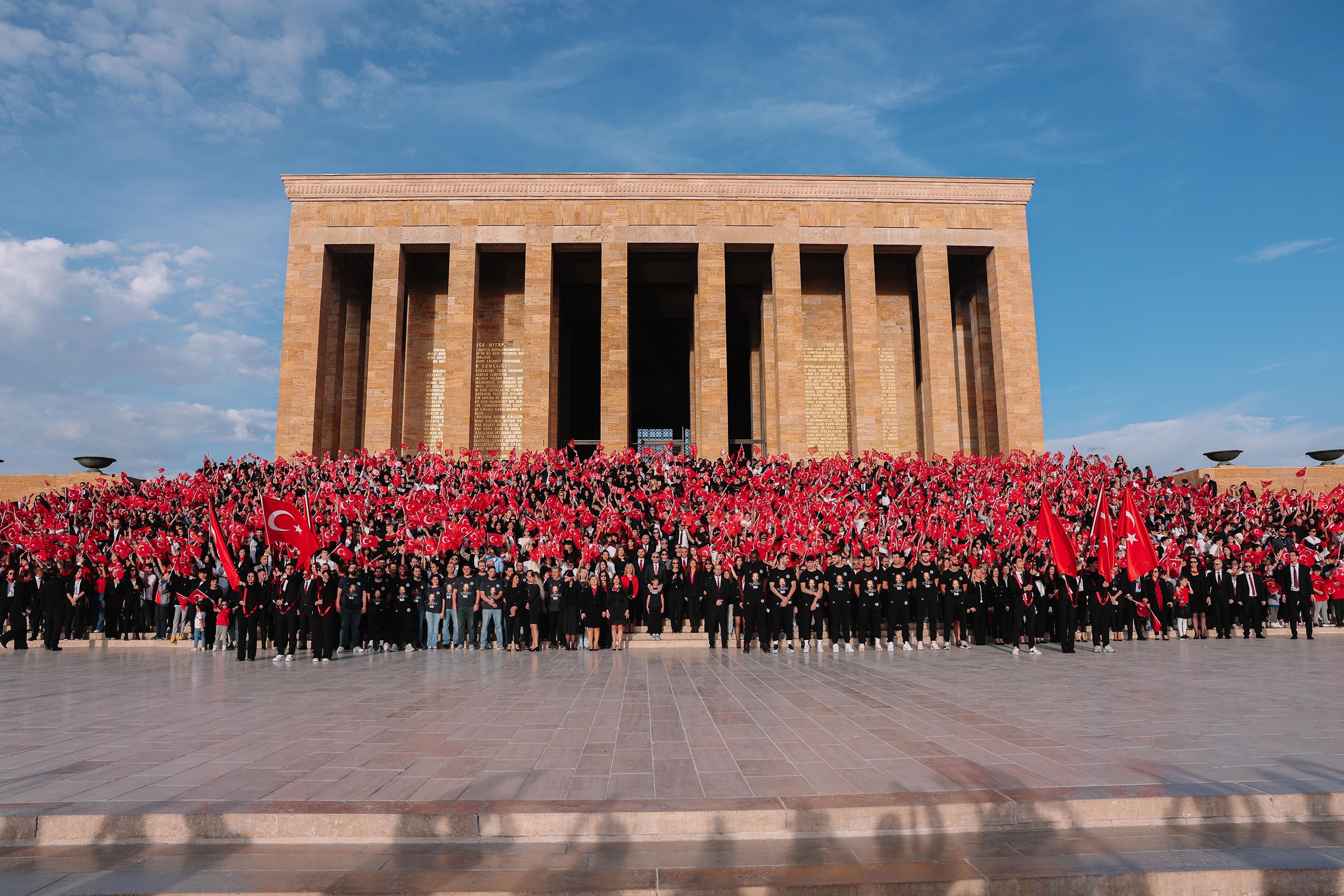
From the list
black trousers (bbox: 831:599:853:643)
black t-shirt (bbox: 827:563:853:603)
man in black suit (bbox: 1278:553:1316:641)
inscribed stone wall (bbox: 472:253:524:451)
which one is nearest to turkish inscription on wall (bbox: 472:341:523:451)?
inscribed stone wall (bbox: 472:253:524:451)

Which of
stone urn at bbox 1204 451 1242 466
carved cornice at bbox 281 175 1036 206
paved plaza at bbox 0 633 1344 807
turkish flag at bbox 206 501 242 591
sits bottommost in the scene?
paved plaza at bbox 0 633 1344 807

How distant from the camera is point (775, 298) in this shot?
104ft

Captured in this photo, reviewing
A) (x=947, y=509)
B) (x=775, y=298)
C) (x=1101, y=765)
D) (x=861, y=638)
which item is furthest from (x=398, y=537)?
(x=775, y=298)

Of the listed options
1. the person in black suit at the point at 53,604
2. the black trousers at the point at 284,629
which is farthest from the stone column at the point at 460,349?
the black trousers at the point at 284,629

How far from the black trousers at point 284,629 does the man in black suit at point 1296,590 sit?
1906 cm

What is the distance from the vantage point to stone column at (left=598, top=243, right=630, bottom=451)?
30.2 meters

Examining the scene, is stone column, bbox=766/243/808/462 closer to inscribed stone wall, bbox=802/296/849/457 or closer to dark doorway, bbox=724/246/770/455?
dark doorway, bbox=724/246/770/455

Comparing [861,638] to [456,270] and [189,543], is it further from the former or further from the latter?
[456,270]

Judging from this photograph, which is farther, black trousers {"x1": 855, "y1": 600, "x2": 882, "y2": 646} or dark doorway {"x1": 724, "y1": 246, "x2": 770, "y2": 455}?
dark doorway {"x1": 724, "y1": 246, "x2": 770, "y2": 455}

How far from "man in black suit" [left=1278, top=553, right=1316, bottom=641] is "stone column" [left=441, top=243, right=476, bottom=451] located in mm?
25057

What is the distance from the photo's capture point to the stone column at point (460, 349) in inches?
1189

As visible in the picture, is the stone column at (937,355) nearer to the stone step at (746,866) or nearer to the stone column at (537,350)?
the stone column at (537,350)

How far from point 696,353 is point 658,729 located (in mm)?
26797

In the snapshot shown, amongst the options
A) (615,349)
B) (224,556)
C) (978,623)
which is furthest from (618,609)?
(615,349)
